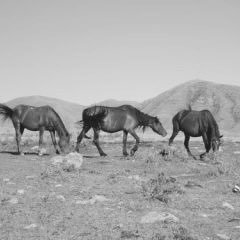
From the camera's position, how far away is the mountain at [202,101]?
94438 millimetres

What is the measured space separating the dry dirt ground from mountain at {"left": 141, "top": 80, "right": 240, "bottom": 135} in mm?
76348

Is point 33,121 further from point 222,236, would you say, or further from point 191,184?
point 222,236

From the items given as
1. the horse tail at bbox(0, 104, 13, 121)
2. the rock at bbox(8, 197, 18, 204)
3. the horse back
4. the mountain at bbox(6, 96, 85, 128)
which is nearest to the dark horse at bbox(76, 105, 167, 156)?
the horse back

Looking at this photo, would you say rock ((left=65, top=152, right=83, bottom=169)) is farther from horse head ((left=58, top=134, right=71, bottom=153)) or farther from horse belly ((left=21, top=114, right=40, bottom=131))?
horse belly ((left=21, top=114, right=40, bottom=131))

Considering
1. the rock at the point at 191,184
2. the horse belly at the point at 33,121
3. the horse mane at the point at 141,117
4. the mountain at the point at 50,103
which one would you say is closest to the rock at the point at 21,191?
the rock at the point at 191,184

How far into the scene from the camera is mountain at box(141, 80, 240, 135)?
94438 mm

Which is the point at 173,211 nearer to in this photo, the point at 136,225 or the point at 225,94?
the point at 136,225

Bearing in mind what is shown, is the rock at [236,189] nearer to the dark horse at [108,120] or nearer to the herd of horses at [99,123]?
the herd of horses at [99,123]

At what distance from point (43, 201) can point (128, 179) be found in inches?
129

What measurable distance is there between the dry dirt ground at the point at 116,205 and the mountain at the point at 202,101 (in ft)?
250

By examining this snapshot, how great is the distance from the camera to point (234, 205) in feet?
28.9

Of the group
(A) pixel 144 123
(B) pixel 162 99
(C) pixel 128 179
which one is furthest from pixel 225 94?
(C) pixel 128 179

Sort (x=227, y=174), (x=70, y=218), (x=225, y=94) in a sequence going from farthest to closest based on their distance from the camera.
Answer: (x=225, y=94) → (x=227, y=174) → (x=70, y=218)

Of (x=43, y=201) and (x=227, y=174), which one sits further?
(x=227, y=174)
